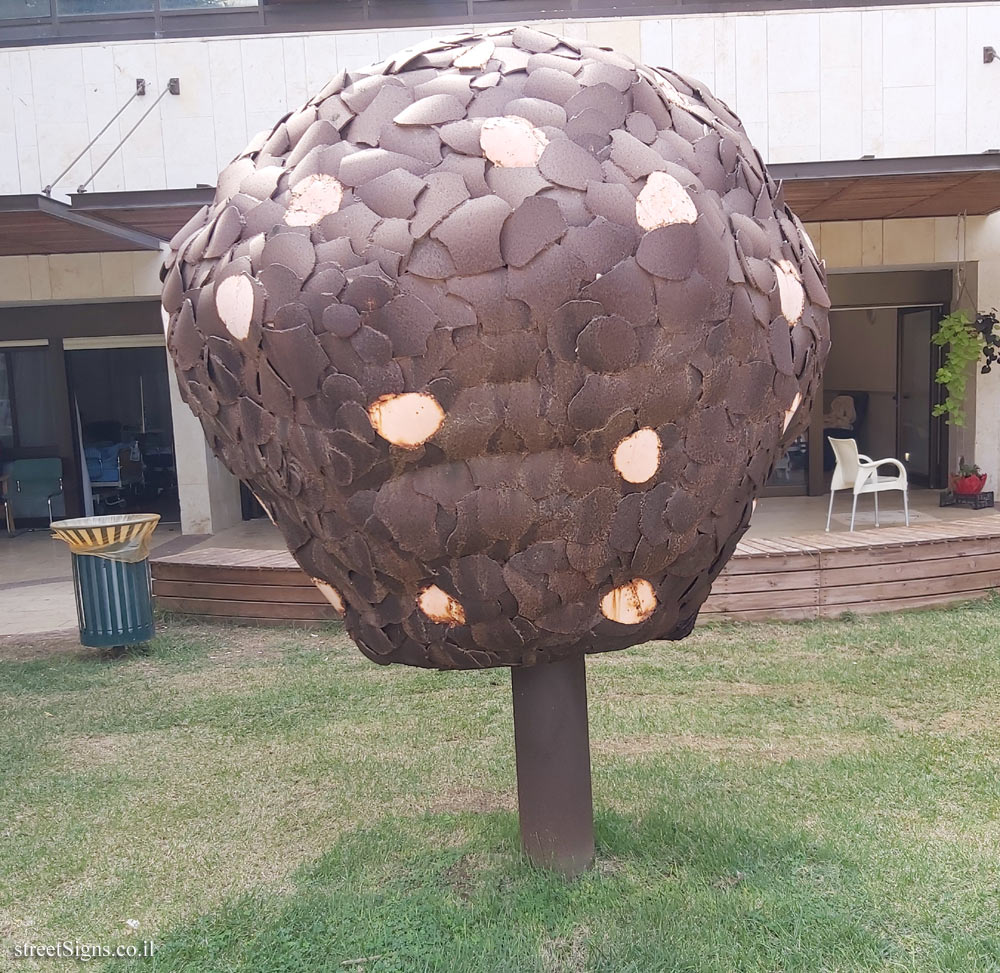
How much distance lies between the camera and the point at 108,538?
5.99m

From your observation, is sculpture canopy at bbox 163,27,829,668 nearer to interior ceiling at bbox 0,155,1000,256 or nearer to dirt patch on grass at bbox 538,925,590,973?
dirt patch on grass at bbox 538,925,590,973

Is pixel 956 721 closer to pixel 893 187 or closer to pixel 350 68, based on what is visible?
pixel 893 187

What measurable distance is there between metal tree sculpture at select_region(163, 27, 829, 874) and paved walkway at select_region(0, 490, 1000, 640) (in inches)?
212

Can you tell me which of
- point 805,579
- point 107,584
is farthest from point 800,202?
point 107,584

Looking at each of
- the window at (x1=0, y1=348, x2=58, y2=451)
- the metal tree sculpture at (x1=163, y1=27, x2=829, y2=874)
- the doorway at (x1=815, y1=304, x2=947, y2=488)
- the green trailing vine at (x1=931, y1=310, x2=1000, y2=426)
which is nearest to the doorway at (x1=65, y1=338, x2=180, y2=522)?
the window at (x1=0, y1=348, x2=58, y2=451)

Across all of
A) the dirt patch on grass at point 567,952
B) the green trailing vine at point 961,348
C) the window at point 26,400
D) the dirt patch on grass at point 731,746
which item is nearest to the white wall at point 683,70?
the green trailing vine at point 961,348

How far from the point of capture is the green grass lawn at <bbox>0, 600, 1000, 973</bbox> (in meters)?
2.79

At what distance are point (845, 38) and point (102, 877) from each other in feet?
31.3

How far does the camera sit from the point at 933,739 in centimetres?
427

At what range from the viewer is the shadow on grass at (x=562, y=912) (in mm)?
2678

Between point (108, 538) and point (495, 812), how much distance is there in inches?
137

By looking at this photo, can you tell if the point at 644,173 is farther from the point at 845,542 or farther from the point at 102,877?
the point at 845,542

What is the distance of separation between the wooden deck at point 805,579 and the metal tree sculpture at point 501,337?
3858 millimetres

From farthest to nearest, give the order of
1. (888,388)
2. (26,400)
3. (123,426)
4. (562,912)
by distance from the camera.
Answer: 1. (888,388)
2. (123,426)
3. (26,400)
4. (562,912)
